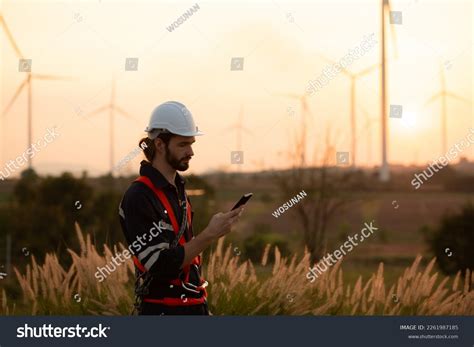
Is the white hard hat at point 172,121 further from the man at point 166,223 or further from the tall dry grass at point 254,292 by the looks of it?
the tall dry grass at point 254,292

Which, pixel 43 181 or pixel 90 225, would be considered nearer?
pixel 90 225

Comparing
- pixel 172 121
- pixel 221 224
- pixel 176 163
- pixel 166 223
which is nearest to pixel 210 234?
pixel 221 224

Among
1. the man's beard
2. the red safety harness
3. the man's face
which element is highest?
the man's face

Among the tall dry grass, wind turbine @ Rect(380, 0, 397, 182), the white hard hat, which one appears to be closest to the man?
the white hard hat

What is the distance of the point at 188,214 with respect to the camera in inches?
330

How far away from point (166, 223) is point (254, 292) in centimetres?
470

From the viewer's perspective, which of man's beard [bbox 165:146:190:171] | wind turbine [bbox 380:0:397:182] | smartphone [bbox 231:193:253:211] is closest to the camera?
smartphone [bbox 231:193:253:211]

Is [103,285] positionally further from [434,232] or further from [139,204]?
[434,232]

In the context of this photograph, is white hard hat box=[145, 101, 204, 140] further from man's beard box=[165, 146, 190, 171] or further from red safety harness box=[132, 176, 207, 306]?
red safety harness box=[132, 176, 207, 306]

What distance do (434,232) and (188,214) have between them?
60.1 feet

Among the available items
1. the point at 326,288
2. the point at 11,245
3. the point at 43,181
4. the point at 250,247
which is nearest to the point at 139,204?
the point at 326,288

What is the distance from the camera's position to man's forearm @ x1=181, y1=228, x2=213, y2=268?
25.4 feet

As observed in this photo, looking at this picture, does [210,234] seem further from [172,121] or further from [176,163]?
[172,121]

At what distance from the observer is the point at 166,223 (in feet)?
26.4
